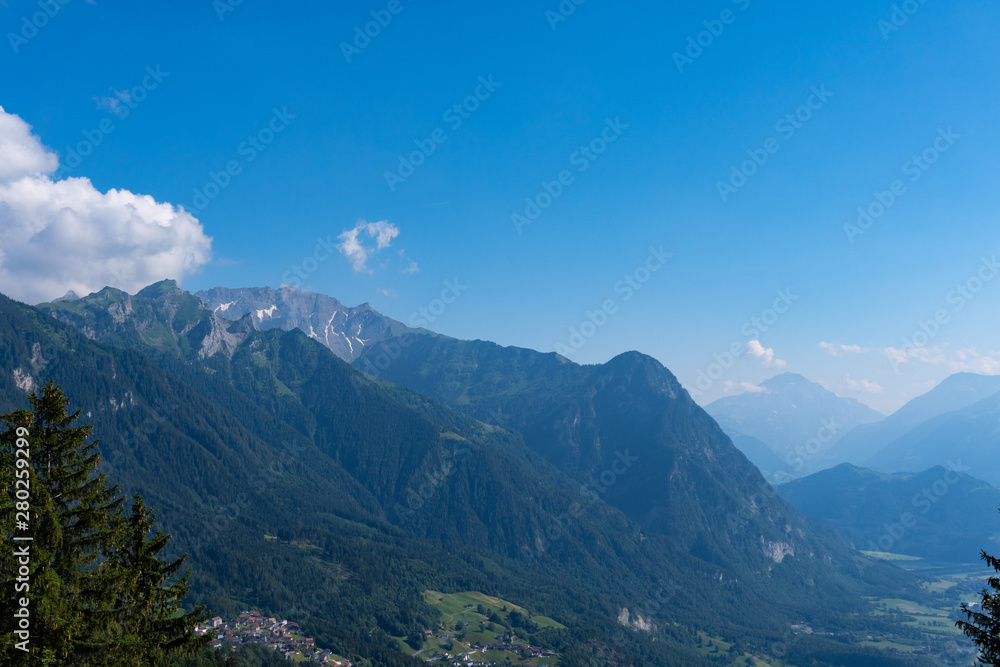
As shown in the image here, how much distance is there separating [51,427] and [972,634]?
43.5m

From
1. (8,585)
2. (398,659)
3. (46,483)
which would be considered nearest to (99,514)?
(46,483)

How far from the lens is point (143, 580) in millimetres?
29922

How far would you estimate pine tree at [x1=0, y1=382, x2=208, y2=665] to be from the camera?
77.1 ft

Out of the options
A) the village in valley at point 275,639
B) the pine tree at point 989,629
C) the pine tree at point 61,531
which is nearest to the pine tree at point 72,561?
the pine tree at point 61,531

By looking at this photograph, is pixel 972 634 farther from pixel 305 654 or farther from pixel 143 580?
pixel 305 654

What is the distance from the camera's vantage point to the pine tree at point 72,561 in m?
23.5

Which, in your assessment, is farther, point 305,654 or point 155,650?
point 305,654

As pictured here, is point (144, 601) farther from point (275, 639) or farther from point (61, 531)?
point (275, 639)

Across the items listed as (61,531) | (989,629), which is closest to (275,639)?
(61,531)

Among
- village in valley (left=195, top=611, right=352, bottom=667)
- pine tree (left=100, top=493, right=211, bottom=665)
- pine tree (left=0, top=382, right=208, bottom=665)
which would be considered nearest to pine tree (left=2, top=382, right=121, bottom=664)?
pine tree (left=0, top=382, right=208, bottom=665)

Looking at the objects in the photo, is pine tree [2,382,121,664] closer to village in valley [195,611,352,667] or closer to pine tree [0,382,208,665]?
pine tree [0,382,208,665]

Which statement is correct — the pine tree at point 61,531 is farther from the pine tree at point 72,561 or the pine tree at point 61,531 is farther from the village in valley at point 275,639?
→ the village in valley at point 275,639

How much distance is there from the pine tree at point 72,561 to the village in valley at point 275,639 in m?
160

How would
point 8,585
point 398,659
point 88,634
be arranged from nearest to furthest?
point 8,585, point 88,634, point 398,659
